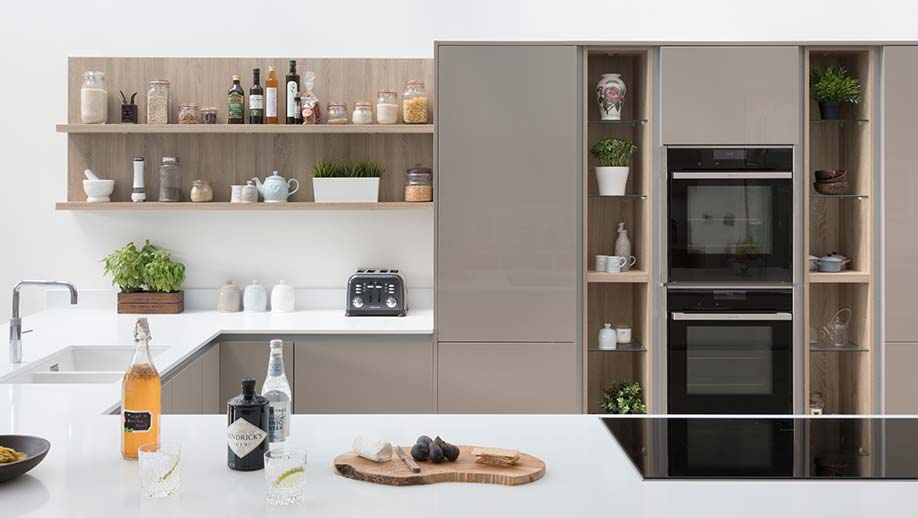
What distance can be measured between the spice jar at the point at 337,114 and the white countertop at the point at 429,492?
2.47m

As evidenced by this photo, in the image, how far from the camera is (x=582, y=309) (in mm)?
3996

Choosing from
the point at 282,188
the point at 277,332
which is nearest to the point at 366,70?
the point at 282,188

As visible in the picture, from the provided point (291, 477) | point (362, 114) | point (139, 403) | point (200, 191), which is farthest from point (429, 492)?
point (200, 191)

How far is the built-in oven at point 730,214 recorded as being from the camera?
3949mm

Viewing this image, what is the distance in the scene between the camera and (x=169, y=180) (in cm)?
430

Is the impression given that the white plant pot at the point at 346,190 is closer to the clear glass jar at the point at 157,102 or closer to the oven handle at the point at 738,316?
the clear glass jar at the point at 157,102

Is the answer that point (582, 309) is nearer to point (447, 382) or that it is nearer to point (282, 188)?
point (447, 382)

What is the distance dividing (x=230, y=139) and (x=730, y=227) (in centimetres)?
236

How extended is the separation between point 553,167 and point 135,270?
6.56 ft

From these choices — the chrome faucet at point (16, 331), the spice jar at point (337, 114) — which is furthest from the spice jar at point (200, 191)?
the chrome faucet at point (16, 331)

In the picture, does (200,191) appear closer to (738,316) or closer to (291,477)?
(738,316)

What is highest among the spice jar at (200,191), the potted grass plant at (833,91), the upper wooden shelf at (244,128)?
the potted grass plant at (833,91)

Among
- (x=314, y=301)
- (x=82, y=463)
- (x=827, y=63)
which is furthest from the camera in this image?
(x=314, y=301)

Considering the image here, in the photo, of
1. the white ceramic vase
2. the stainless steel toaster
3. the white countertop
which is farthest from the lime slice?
the white ceramic vase
